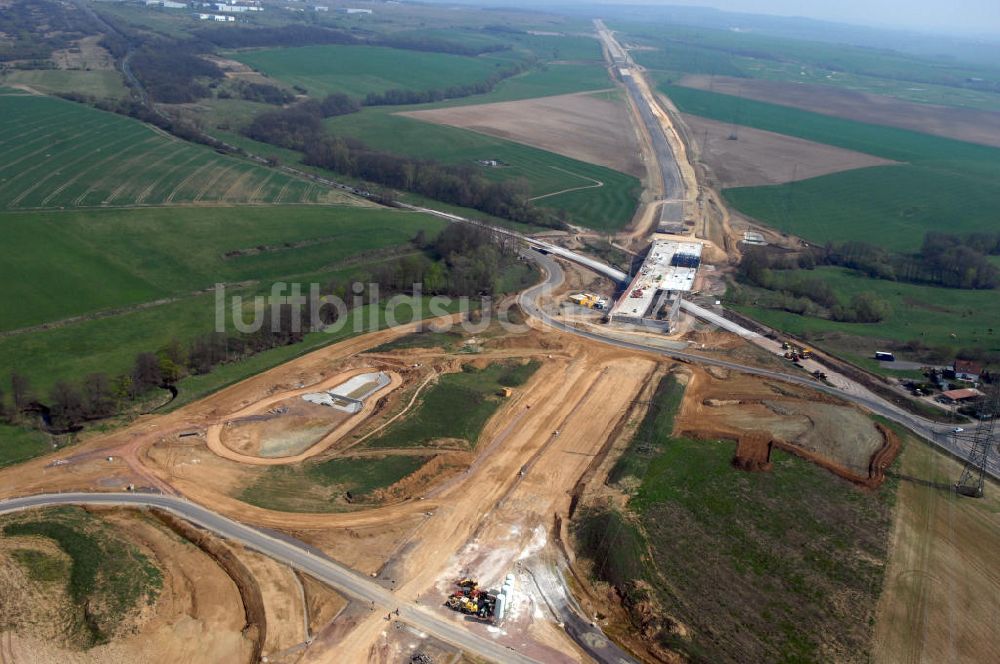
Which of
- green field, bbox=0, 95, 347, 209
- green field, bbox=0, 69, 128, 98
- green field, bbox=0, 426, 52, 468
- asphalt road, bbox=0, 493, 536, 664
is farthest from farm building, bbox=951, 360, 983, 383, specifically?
green field, bbox=0, 69, 128, 98

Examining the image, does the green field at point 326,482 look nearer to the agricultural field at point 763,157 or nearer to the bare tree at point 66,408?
the bare tree at point 66,408

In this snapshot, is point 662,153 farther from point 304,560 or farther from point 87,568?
point 87,568

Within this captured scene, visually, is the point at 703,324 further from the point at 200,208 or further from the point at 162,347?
the point at 200,208

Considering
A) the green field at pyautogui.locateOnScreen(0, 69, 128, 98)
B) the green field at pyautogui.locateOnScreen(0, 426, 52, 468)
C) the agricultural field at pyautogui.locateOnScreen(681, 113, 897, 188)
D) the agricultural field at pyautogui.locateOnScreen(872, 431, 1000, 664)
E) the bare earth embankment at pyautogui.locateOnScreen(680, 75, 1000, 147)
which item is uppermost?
the bare earth embankment at pyautogui.locateOnScreen(680, 75, 1000, 147)

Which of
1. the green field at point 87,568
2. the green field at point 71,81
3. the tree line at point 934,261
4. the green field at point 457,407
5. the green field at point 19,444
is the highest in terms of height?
the green field at point 71,81

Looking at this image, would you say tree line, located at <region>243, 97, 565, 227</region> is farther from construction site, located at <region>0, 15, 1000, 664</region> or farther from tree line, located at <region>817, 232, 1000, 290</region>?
construction site, located at <region>0, 15, 1000, 664</region>

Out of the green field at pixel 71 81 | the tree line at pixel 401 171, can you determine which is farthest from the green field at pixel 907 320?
the green field at pixel 71 81

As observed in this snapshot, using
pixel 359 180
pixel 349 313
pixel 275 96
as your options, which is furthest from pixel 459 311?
pixel 275 96
